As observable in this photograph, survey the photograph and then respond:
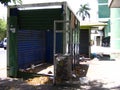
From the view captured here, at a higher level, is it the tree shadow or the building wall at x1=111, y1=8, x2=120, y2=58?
the building wall at x1=111, y1=8, x2=120, y2=58

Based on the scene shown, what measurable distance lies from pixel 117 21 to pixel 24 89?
1524 centimetres

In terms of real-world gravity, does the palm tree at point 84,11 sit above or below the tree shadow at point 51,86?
above

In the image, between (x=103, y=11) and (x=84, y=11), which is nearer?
(x=103, y=11)

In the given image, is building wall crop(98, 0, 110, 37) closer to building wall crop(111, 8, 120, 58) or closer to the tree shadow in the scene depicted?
building wall crop(111, 8, 120, 58)

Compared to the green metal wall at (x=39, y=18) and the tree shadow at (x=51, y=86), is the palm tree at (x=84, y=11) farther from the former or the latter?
the tree shadow at (x=51, y=86)

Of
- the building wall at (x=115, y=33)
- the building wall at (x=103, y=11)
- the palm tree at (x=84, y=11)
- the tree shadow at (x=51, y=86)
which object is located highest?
the palm tree at (x=84, y=11)

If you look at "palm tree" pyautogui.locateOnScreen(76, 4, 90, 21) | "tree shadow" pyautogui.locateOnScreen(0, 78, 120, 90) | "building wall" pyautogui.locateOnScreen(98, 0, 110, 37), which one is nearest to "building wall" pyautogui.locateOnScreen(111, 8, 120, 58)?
"tree shadow" pyautogui.locateOnScreen(0, 78, 120, 90)

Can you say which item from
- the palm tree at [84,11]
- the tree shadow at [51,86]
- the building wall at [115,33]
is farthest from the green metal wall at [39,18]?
the palm tree at [84,11]

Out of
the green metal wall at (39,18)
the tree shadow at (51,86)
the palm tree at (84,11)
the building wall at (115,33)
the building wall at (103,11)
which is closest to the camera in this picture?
the tree shadow at (51,86)

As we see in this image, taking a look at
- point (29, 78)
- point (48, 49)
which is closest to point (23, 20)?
point (29, 78)

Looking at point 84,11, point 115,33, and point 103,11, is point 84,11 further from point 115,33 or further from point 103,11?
point 115,33

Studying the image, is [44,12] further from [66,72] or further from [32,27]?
[66,72]

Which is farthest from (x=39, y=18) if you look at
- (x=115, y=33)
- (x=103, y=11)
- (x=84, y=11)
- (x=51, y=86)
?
(x=84, y=11)

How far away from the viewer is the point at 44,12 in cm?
1279
